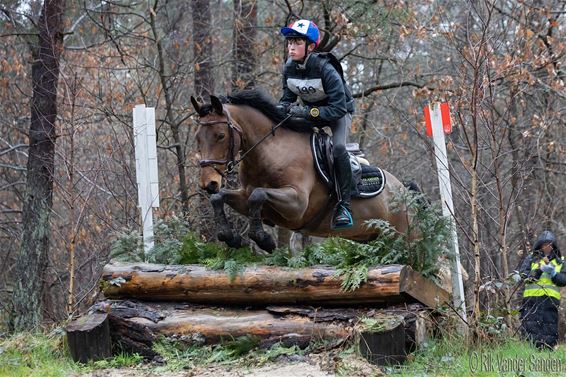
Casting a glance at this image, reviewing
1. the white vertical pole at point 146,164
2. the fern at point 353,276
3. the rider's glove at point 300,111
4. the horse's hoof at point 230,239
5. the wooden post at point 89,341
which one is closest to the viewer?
the fern at point 353,276

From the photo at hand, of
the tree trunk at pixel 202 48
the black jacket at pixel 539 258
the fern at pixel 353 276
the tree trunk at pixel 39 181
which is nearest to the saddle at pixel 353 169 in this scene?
the fern at pixel 353 276

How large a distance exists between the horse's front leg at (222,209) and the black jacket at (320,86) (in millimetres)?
1146

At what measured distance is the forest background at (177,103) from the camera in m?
11.6

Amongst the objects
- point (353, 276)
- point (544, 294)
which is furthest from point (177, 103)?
point (353, 276)

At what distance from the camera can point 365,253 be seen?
7363mm

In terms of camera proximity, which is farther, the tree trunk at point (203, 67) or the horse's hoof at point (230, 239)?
the tree trunk at point (203, 67)

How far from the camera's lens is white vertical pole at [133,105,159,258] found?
8859 millimetres

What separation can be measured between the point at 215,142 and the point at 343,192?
1588mm

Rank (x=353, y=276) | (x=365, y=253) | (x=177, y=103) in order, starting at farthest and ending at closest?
(x=177, y=103), (x=365, y=253), (x=353, y=276)

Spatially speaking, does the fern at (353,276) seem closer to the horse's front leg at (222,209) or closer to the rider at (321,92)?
the rider at (321,92)

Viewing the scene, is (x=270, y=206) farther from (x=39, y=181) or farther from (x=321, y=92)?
(x=39, y=181)

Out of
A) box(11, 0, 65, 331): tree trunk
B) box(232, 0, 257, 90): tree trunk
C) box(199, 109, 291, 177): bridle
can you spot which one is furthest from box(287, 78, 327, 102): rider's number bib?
box(232, 0, 257, 90): tree trunk

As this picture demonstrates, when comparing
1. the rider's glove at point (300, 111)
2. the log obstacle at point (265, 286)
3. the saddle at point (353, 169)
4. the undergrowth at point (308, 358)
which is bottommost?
the undergrowth at point (308, 358)

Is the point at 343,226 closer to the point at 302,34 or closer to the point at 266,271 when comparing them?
the point at 266,271
